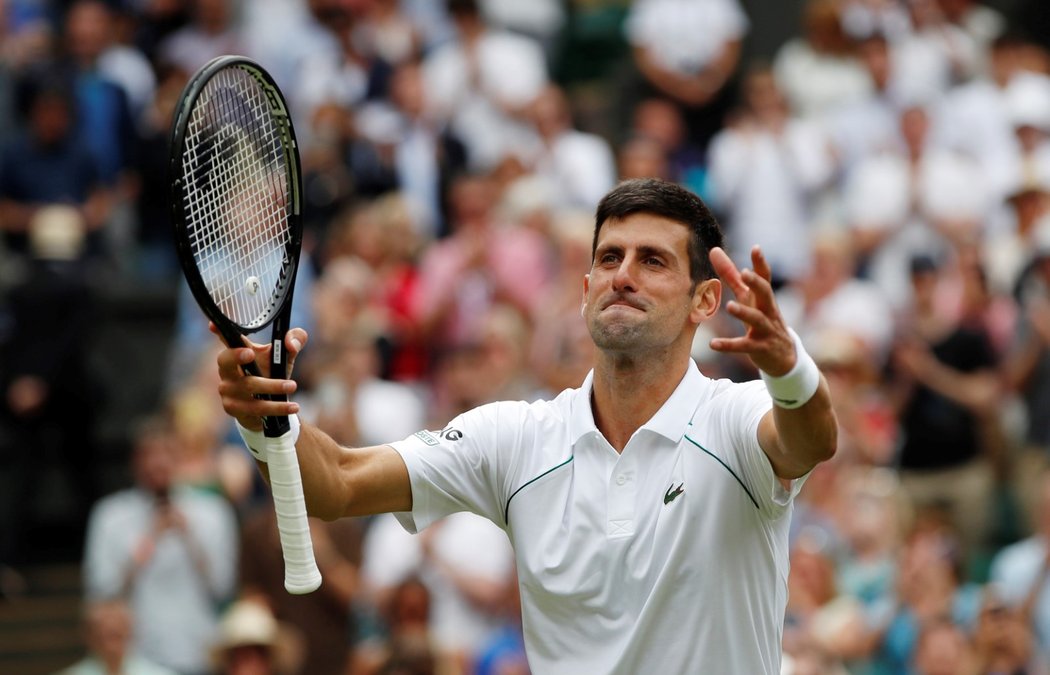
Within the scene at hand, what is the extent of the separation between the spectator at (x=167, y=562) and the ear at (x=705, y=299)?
226 inches

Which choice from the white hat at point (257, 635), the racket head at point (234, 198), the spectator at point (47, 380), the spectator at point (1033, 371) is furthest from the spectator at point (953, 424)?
the racket head at point (234, 198)

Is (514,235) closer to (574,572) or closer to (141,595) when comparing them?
(141,595)

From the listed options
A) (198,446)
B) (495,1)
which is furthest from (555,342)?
(495,1)

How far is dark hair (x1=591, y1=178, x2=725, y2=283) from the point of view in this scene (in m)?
4.97

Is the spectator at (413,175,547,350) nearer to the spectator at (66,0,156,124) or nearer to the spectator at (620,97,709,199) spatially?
the spectator at (620,97,709,199)

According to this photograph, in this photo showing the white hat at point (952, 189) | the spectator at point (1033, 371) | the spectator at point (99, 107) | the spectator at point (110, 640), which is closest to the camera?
the spectator at point (110, 640)

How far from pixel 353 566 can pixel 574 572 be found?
5.33 meters

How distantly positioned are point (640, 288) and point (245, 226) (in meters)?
1.21

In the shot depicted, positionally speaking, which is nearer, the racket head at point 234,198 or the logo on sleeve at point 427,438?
the racket head at point 234,198

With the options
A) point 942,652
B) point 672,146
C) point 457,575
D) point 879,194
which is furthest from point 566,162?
point 942,652

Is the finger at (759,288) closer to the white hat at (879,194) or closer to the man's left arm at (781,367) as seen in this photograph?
the man's left arm at (781,367)

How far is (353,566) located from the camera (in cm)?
1000

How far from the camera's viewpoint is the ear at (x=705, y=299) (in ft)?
16.4

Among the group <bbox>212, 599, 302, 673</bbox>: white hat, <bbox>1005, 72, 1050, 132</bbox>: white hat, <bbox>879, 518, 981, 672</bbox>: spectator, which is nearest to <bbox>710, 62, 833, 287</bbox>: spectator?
<bbox>1005, 72, 1050, 132</bbox>: white hat
